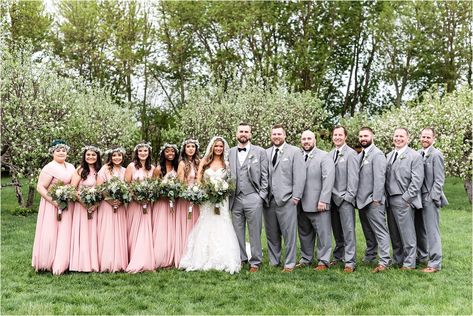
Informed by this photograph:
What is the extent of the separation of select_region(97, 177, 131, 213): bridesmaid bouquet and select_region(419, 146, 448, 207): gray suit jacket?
5.37 meters

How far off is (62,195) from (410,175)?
6.20 metres

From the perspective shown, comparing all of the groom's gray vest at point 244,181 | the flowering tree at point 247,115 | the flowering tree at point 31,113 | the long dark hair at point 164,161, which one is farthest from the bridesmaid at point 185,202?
the flowering tree at point 247,115

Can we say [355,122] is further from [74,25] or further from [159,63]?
[74,25]

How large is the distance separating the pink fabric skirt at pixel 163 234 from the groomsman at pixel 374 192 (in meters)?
3.49

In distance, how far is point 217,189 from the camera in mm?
8891

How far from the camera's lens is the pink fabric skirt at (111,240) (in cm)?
903

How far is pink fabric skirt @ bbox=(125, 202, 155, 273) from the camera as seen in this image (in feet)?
29.6

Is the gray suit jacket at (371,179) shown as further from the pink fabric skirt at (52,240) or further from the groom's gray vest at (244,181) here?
the pink fabric skirt at (52,240)

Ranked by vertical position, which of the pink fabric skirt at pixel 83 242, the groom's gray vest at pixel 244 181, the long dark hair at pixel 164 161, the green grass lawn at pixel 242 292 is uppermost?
the long dark hair at pixel 164 161

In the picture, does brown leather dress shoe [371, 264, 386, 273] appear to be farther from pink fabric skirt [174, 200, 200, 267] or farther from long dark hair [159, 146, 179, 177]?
long dark hair [159, 146, 179, 177]

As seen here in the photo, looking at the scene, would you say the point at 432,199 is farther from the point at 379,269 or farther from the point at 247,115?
the point at 247,115

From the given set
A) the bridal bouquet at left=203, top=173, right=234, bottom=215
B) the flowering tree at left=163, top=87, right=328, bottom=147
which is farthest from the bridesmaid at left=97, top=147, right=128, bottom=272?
the flowering tree at left=163, top=87, right=328, bottom=147

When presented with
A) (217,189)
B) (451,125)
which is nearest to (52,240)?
(217,189)

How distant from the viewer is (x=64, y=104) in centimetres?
1681
